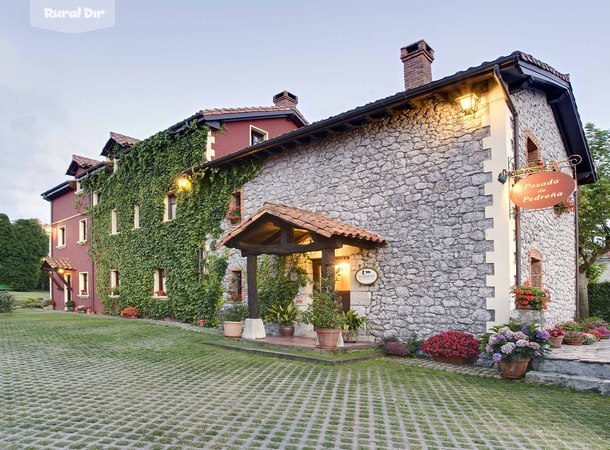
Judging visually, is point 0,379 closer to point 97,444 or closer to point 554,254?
point 97,444

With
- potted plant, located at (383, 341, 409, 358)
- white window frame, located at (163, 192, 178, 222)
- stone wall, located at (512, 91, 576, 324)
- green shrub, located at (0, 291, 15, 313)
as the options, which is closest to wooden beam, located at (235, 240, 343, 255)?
potted plant, located at (383, 341, 409, 358)

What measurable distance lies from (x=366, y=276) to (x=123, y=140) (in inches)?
553

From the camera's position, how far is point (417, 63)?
10.5m

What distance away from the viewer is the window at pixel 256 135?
609 inches

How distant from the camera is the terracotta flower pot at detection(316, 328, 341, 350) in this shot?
795 centimetres

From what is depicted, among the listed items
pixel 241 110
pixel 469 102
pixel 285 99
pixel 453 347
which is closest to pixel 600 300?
pixel 453 347

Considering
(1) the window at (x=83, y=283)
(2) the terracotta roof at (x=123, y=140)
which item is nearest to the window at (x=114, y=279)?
(1) the window at (x=83, y=283)

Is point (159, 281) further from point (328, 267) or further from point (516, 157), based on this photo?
point (516, 157)

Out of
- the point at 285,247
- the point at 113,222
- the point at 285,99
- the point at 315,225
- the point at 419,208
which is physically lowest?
the point at 285,247

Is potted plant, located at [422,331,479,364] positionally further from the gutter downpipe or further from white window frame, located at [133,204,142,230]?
white window frame, located at [133,204,142,230]

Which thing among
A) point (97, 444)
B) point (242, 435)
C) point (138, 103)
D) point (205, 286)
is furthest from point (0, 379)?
point (138, 103)

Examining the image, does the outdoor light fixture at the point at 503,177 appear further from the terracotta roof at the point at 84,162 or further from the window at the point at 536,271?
the terracotta roof at the point at 84,162

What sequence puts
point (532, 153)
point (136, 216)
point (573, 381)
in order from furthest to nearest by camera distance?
point (136, 216) < point (532, 153) < point (573, 381)

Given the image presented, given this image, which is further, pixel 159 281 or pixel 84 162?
pixel 84 162
